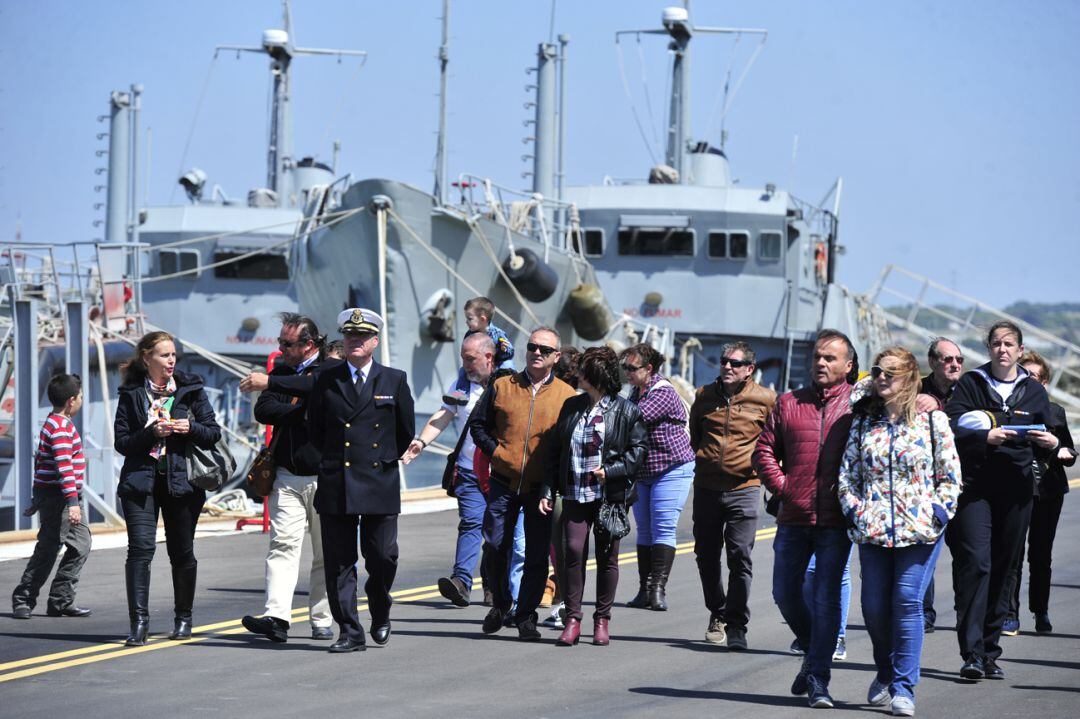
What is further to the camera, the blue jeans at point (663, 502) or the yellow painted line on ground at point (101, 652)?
the blue jeans at point (663, 502)

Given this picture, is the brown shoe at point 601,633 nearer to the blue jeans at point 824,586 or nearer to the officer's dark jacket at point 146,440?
the blue jeans at point 824,586

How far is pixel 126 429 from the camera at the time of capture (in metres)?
8.32

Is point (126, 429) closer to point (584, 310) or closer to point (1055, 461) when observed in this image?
point (1055, 461)

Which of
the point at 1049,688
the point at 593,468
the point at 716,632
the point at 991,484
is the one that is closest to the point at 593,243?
the point at 716,632

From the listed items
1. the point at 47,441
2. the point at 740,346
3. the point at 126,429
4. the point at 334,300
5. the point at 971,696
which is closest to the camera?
the point at 971,696

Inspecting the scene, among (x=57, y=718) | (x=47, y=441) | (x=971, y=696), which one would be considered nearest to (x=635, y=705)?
(x=971, y=696)

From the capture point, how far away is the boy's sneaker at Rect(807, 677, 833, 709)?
6828 mm

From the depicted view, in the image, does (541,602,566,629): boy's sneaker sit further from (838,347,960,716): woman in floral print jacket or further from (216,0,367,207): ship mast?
(216,0,367,207): ship mast

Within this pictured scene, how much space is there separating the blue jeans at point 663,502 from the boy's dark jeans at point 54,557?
3427mm

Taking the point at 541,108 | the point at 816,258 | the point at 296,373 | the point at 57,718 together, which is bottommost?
the point at 57,718

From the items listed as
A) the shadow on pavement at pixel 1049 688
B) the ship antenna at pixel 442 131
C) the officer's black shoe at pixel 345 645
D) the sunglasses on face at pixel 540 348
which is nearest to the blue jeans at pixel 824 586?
the shadow on pavement at pixel 1049 688

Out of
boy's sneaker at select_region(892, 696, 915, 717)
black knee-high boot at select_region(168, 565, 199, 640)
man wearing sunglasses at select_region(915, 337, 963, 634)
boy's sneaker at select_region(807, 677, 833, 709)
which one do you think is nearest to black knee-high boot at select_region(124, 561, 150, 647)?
black knee-high boot at select_region(168, 565, 199, 640)

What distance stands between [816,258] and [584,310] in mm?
10750

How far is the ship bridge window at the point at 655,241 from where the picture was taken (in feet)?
111
